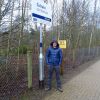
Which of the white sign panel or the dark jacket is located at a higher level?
the white sign panel

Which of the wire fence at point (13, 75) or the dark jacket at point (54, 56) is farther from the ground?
the dark jacket at point (54, 56)

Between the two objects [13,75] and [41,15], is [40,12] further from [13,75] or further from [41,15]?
[13,75]

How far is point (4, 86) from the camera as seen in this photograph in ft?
25.8

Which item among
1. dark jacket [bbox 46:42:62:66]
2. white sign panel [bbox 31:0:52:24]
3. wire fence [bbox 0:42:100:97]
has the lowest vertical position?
wire fence [bbox 0:42:100:97]

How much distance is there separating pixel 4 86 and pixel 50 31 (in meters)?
12.3

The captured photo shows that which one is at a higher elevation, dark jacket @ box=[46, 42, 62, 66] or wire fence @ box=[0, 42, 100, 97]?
dark jacket @ box=[46, 42, 62, 66]

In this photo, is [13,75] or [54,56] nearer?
[13,75]

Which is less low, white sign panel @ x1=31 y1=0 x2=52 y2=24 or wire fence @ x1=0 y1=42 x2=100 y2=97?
white sign panel @ x1=31 y1=0 x2=52 y2=24

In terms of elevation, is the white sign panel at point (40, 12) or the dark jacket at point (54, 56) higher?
the white sign panel at point (40, 12)

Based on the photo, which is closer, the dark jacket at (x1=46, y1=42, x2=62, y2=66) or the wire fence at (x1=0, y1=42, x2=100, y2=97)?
the wire fence at (x1=0, y1=42, x2=100, y2=97)

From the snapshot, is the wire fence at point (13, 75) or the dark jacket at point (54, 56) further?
the dark jacket at point (54, 56)

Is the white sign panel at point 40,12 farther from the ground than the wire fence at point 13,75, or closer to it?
farther from the ground

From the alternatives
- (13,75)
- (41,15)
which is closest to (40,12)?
(41,15)

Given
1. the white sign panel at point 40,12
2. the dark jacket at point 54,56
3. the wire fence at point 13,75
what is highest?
the white sign panel at point 40,12
